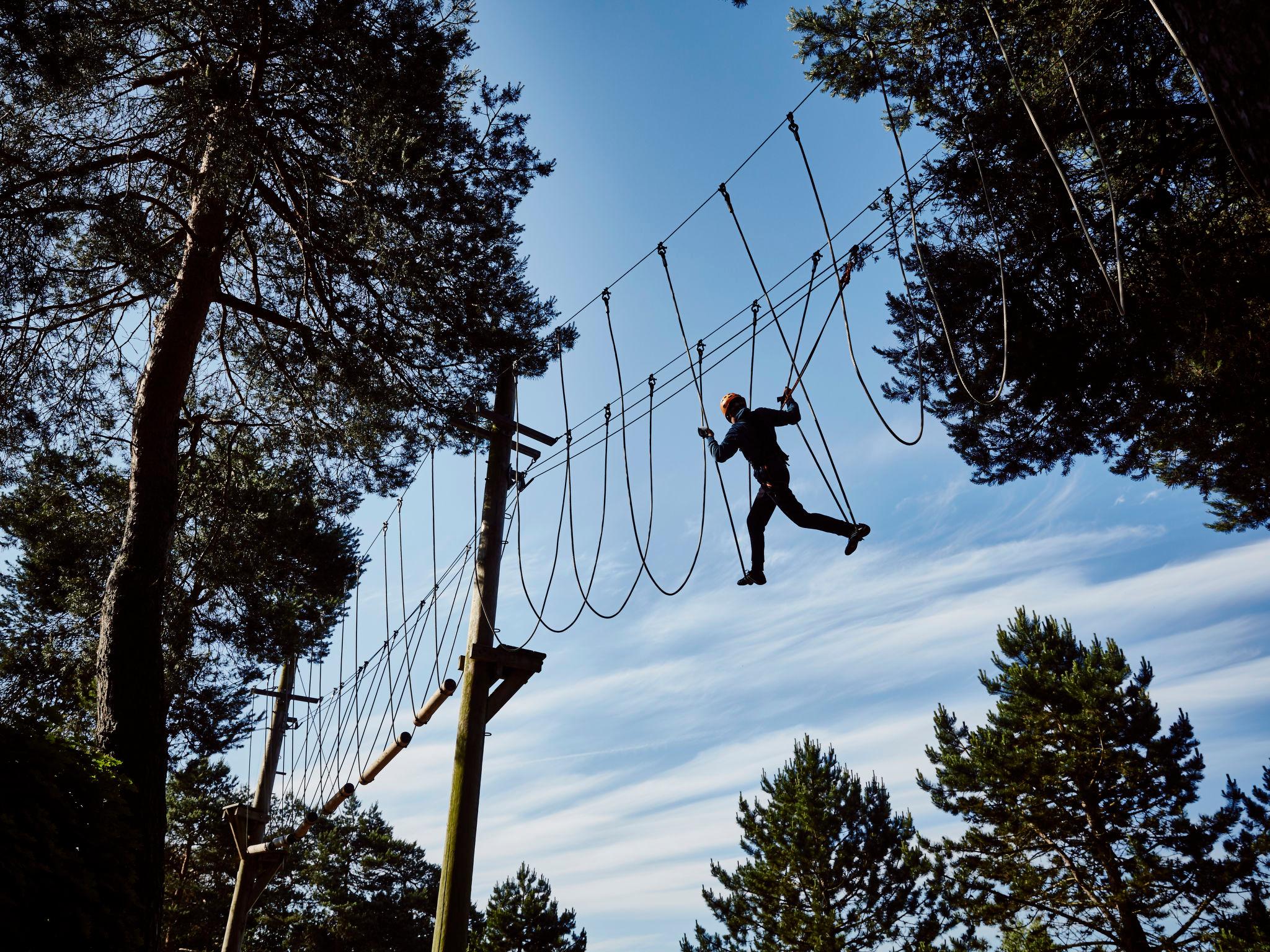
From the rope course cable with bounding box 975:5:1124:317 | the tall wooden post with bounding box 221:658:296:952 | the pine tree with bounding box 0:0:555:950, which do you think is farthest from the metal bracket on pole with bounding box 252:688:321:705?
the rope course cable with bounding box 975:5:1124:317

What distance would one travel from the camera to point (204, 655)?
1117 cm

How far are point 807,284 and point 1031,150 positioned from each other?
207 centimetres

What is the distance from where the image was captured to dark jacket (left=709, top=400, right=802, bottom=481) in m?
5.39

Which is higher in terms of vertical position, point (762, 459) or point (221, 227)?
point (221, 227)

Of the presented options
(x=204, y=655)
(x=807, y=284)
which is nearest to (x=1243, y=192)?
(x=807, y=284)

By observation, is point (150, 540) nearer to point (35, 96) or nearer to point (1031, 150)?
point (35, 96)

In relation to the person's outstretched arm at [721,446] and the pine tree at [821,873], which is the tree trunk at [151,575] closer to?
the person's outstretched arm at [721,446]

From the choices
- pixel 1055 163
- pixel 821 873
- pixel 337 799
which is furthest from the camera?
pixel 821 873

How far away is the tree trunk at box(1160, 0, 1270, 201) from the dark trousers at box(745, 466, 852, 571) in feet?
9.99

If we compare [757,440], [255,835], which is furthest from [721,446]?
[255,835]

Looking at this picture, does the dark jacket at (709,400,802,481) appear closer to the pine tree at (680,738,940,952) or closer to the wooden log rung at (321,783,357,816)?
the wooden log rung at (321,783,357,816)

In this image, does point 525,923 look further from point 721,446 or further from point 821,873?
point 721,446

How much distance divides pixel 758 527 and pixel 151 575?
13.1 ft

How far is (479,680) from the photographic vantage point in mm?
5770
